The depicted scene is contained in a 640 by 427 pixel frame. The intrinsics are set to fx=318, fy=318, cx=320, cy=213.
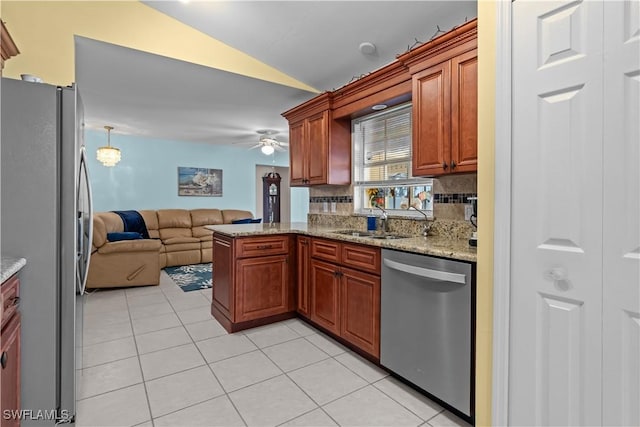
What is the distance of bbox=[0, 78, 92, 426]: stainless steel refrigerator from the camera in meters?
1.45

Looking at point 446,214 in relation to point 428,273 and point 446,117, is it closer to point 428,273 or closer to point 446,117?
point 446,117

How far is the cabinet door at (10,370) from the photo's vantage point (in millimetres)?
1163

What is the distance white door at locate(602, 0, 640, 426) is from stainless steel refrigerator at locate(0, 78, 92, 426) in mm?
2222

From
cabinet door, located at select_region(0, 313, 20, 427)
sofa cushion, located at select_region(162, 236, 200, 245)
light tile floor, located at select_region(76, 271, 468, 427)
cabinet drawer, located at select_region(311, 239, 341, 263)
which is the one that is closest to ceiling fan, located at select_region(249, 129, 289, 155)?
sofa cushion, located at select_region(162, 236, 200, 245)

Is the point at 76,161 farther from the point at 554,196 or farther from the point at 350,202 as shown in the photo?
the point at 350,202

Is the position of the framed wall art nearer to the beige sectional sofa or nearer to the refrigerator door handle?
the beige sectional sofa

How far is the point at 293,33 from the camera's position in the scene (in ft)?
9.48

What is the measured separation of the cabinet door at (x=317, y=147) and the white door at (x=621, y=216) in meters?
2.44

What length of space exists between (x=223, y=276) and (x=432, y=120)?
88.6 inches

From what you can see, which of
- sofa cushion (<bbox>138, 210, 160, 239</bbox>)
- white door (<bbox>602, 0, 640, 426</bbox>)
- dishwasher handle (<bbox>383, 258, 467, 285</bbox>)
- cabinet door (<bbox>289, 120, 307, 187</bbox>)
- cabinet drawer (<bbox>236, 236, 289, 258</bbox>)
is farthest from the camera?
sofa cushion (<bbox>138, 210, 160, 239</bbox>)

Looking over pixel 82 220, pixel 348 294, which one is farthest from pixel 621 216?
pixel 82 220

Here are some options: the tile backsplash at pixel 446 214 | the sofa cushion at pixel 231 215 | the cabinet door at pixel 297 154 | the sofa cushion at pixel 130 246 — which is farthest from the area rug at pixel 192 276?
the tile backsplash at pixel 446 214

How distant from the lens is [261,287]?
9.60 feet

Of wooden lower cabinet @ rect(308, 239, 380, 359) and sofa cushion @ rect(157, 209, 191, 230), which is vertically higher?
sofa cushion @ rect(157, 209, 191, 230)
